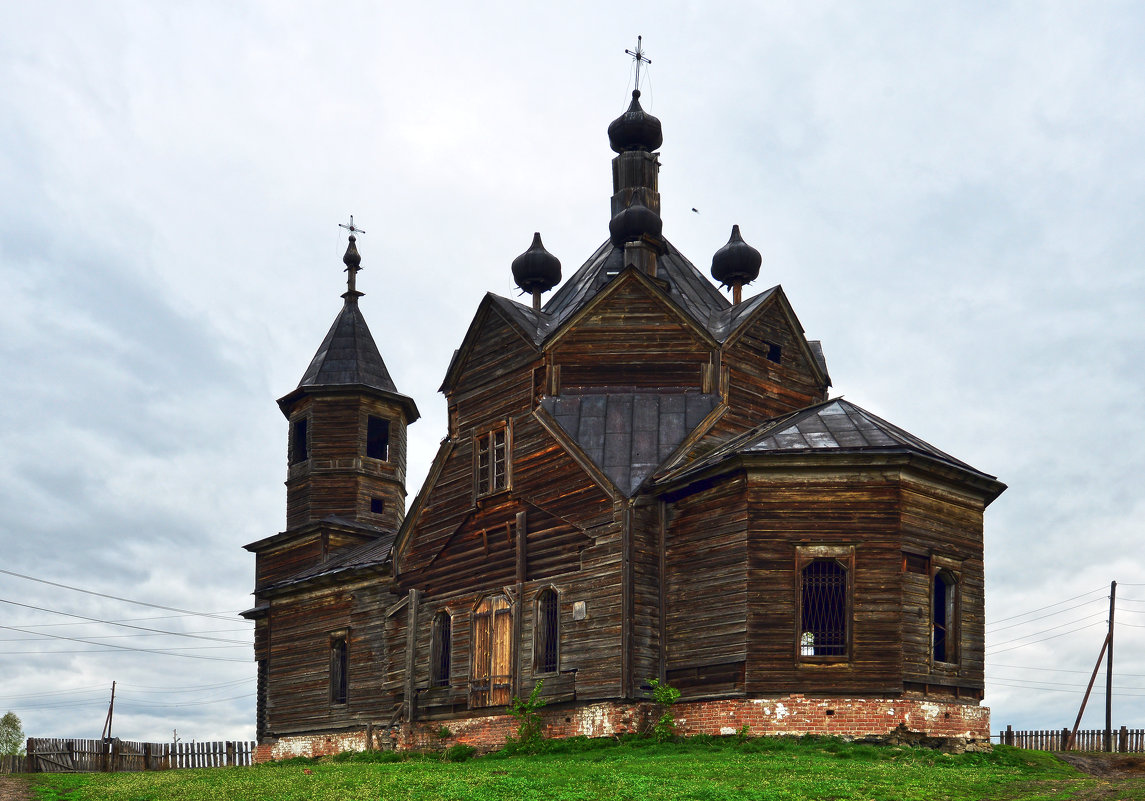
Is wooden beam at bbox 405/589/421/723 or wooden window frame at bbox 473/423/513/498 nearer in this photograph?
wooden window frame at bbox 473/423/513/498

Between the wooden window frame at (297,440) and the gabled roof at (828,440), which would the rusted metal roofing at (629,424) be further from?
the wooden window frame at (297,440)

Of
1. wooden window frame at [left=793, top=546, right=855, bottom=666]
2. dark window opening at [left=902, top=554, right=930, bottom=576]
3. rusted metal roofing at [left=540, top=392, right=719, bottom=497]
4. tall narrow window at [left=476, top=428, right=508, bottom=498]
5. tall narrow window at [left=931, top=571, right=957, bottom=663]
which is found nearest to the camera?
wooden window frame at [left=793, top=546, right=855, bottom=666]

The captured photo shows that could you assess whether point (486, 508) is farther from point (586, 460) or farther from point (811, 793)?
point (811, 793)

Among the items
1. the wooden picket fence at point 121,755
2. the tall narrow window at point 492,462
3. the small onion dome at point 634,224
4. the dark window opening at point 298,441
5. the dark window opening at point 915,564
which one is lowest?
the wooden picket fence at point 121,755

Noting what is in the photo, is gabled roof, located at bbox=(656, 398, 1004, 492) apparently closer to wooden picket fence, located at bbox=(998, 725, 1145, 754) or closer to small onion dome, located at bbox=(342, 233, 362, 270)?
wooden picket fence, located at bbox=(998, 725, 1145, 754)

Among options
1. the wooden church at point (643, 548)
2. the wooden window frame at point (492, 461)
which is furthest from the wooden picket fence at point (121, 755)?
the wooden window frame at point (492, 461)

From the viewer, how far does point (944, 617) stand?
2405 cm

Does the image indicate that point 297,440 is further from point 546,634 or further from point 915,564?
point 915,564

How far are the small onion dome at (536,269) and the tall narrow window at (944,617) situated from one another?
48.7 ft

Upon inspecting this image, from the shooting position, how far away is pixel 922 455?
905 inches

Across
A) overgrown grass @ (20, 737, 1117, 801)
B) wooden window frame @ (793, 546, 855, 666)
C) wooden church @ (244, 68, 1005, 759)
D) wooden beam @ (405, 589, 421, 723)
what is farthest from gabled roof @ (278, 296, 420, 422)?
wooden window frame @ (793, 546, 855, 666)

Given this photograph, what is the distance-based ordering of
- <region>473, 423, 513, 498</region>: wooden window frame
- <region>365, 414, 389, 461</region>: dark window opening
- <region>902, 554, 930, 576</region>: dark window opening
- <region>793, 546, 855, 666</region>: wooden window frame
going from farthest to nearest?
<region>365, 414, 389, 461</region>: dark window opening → <region>473, 423, 513, 498</region>: wooden window frame → <region>902, 554, 930, 576</region>: dark window opening → <region>793, 546, 855, 666</region>: wooden window frame

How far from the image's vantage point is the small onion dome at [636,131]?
3362 centimetres

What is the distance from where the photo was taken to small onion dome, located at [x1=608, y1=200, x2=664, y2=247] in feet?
105
